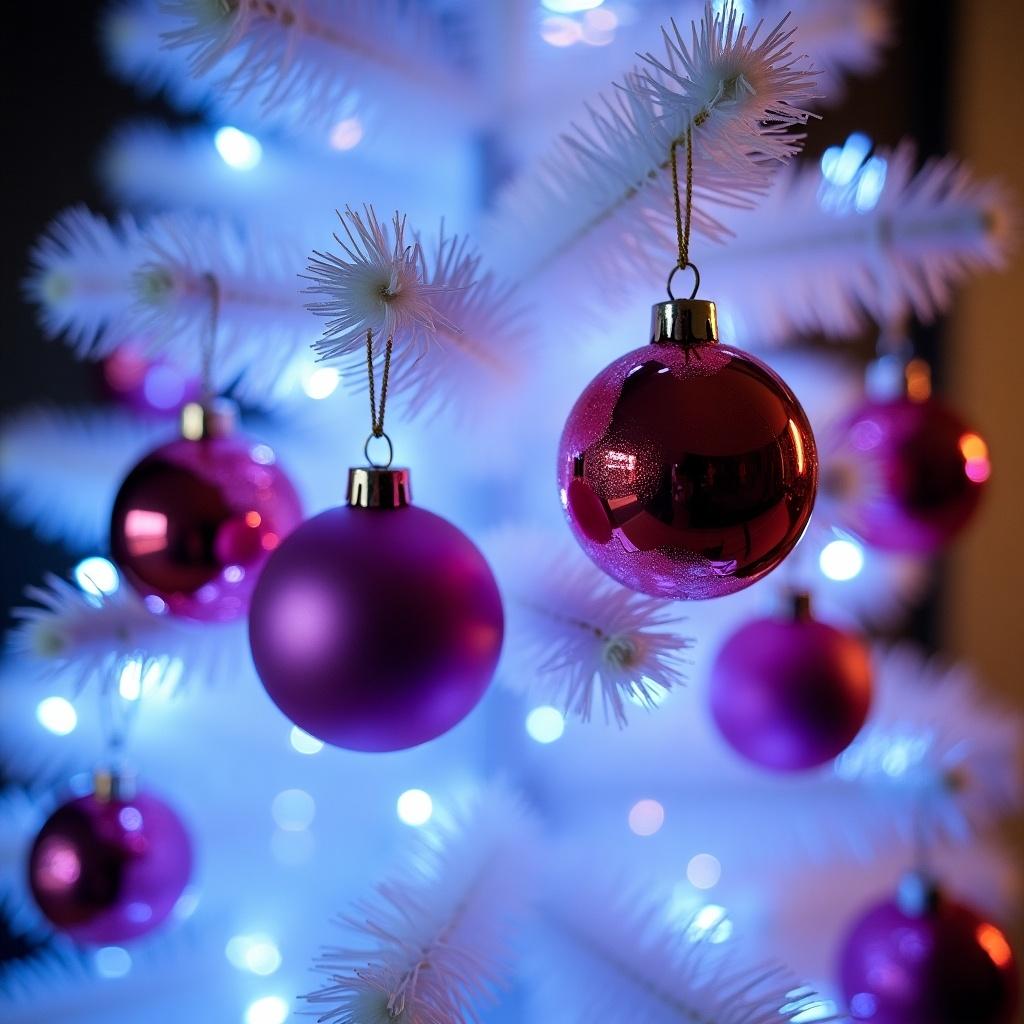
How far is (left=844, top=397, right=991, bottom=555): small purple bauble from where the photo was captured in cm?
72

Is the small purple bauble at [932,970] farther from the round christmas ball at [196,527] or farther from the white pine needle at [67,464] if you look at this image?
the white pine needle at [67,464]

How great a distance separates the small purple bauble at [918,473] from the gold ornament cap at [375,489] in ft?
1.31

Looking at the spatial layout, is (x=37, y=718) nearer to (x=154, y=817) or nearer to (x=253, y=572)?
(x=154, y=817)

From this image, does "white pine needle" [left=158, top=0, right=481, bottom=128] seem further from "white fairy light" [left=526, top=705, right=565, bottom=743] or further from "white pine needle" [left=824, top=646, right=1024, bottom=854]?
"white pine needle" [left=824, top=646, right=1024, bottom=854]

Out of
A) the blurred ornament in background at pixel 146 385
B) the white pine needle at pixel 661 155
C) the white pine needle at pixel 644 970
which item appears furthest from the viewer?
the blurred ornament in background at pixel 146 385

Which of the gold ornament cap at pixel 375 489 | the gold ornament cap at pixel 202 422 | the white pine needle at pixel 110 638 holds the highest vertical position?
the gold ornament cap at pixel 202 422

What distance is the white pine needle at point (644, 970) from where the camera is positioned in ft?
1.72

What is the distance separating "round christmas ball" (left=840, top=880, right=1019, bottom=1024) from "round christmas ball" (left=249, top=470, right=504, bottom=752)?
0.49m

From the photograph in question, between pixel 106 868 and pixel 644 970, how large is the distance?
0.37 metres

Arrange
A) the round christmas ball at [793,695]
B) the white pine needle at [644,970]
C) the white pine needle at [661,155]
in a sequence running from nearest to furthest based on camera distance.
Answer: the white pine needle at [661,155] → the white pine needle at [644,970] → the round christmas ball at [793,695]

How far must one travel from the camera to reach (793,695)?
629 millimetres

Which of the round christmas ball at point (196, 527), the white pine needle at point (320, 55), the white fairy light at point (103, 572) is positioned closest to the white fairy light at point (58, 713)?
the white fairy light at point (103, 572)

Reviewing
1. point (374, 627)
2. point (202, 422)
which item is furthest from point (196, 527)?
point (374, 627)

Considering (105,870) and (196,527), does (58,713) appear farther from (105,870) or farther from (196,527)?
(196,527)
